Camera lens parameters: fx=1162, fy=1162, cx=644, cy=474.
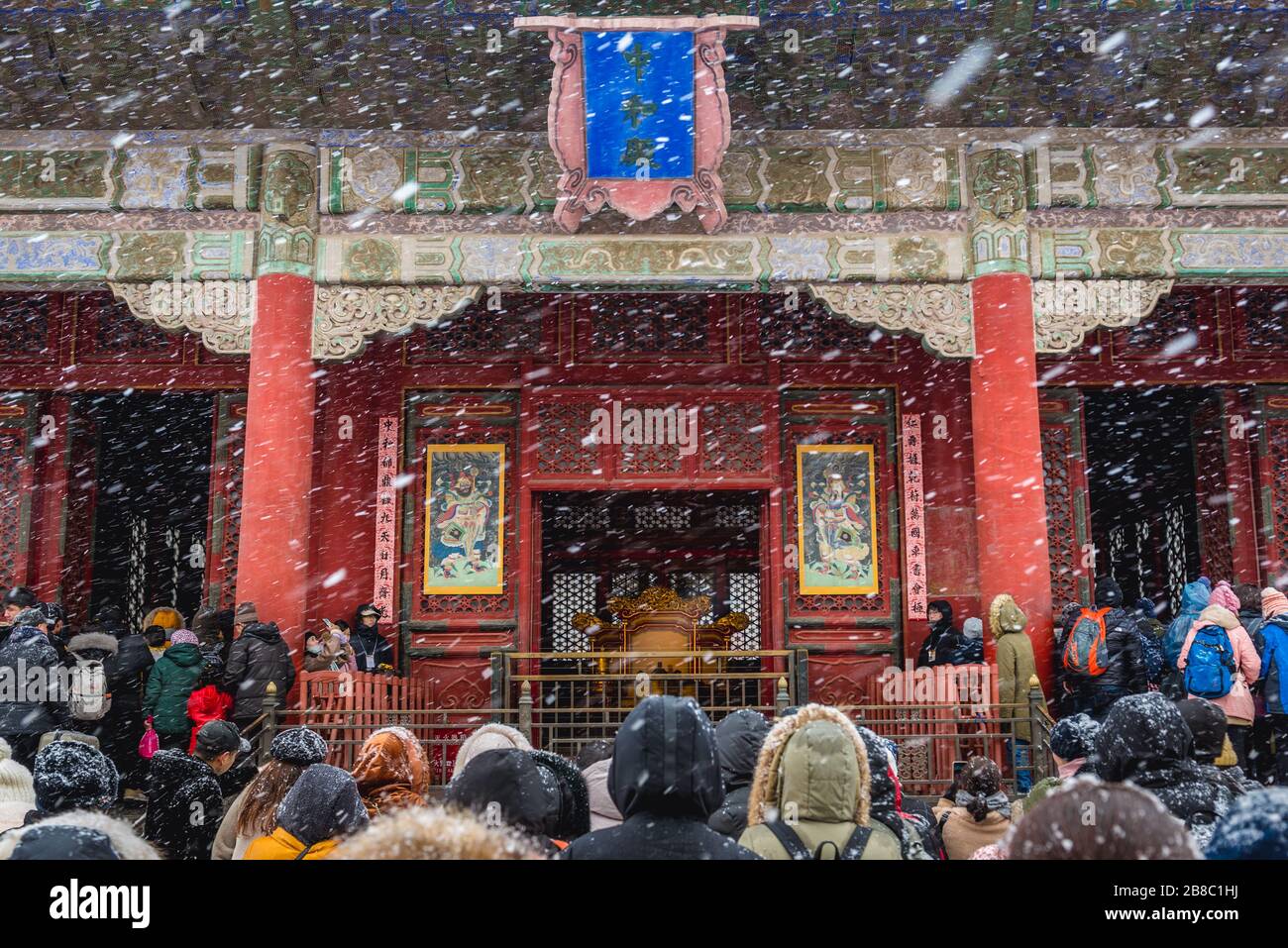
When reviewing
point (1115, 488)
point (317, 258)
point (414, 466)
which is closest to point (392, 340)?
point (414, 466)

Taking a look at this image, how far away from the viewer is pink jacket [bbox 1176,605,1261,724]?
24.7 ft

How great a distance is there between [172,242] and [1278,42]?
30.6 feet

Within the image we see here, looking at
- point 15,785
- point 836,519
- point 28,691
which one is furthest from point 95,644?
point 836,519

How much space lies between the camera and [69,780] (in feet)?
13.0

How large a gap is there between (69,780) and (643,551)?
413 inches

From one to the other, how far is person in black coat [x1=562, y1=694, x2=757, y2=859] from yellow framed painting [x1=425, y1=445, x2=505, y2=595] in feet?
29.5

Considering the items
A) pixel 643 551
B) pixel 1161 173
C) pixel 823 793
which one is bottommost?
pixel 823 793

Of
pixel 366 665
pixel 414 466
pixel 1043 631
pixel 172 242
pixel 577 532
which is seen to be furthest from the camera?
pixel 577 532

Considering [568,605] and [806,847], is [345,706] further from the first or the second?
[806,847]

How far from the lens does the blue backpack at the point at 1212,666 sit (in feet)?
24.4

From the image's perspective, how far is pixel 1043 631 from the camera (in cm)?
932

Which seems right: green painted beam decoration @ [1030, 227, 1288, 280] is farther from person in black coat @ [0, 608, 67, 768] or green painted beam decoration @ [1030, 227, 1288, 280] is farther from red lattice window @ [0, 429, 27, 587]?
red lattice window @ [0, 429, 27, 587]

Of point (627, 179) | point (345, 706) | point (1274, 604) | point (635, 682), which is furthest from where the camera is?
point (635, 682)

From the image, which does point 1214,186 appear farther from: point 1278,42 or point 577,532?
point 577,532
